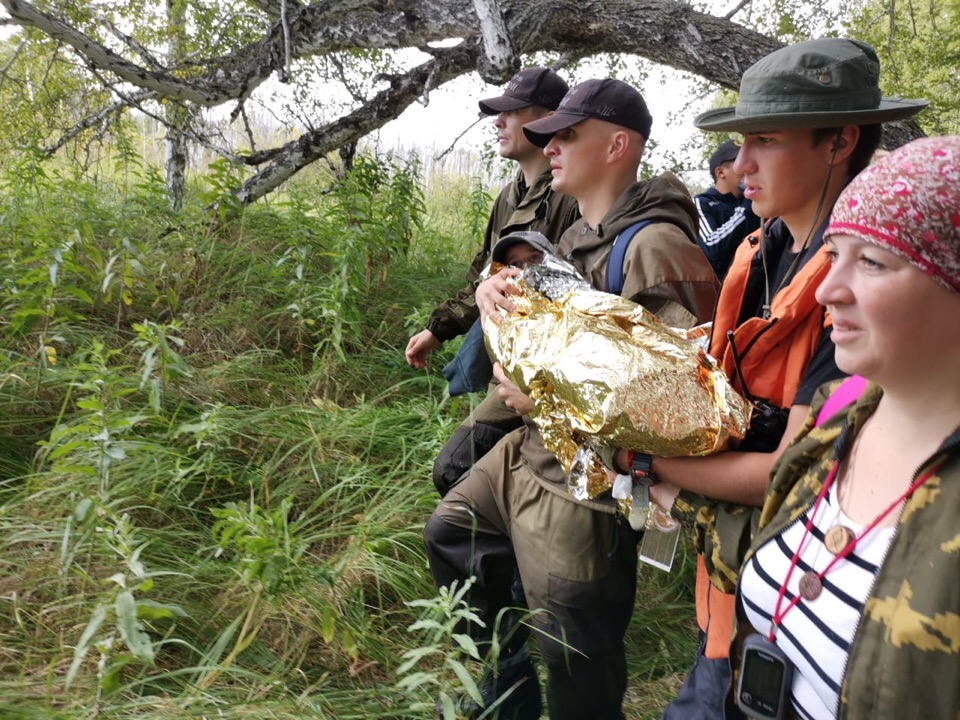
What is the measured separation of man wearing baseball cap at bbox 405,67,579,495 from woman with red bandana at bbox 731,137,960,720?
1287mm

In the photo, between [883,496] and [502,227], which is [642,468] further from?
[502,227]

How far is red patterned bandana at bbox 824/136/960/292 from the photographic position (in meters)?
0.98

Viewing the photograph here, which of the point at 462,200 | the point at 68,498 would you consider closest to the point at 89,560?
the point at 68,498

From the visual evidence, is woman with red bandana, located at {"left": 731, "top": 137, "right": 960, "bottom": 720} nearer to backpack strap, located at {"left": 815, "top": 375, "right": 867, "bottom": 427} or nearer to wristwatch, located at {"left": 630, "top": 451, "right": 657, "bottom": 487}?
backpack strap, located at {"left": 815, "top": 375, "right": 867, "bottom": 427}

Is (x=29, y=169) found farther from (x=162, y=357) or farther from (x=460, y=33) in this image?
(x=460, y=33)

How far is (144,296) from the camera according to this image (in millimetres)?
4398

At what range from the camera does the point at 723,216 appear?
3.94 meters

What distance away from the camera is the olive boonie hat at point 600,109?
6.92ft

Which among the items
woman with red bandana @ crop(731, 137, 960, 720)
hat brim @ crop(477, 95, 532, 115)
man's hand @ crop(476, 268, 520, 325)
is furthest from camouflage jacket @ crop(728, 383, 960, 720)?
hat brim @ crop(477, 95, 532, 115)

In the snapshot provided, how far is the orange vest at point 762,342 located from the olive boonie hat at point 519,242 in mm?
471

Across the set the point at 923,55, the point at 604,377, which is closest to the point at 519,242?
the point at 604,377

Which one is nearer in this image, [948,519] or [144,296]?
[948,519]

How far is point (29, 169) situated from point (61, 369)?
206 centimetres

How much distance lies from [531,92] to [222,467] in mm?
2050
